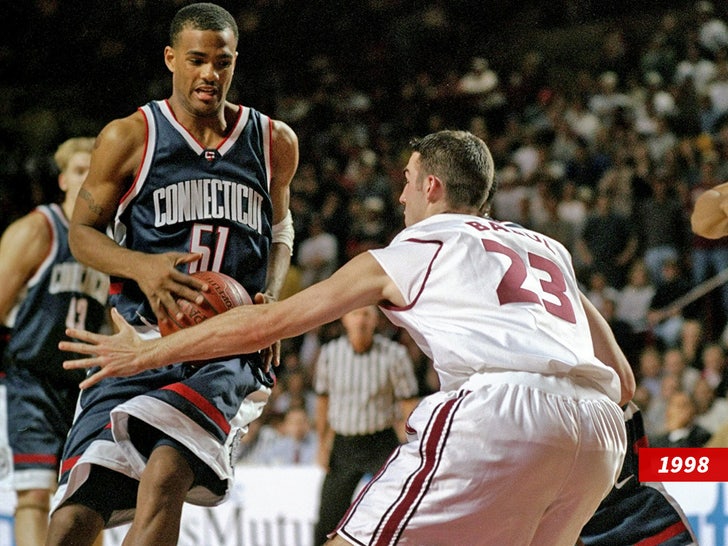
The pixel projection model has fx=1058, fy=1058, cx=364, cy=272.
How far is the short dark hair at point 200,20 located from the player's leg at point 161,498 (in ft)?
4.60

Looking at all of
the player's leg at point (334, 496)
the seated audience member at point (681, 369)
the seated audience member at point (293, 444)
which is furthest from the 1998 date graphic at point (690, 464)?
the seated audience member at point (293, 444)

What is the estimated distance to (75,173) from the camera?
493cm

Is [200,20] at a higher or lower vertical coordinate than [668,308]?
higher

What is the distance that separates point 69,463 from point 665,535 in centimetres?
212

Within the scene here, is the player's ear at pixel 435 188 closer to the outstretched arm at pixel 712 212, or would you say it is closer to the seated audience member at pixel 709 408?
the outstretched arm at pixel 712 212

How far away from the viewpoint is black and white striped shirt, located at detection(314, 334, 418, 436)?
7031mm

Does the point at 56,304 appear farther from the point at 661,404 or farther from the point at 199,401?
the point at 661,404

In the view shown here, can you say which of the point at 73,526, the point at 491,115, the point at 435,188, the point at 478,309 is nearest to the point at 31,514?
the point at 73,526

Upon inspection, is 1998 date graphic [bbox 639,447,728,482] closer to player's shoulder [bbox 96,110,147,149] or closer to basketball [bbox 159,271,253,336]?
basketball [bbox 159,271,253,336]

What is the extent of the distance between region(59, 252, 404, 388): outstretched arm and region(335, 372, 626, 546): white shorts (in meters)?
0.36

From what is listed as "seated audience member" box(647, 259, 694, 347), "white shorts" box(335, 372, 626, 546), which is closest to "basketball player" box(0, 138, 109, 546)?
"white shorts" box(335, 372, 626, 546)

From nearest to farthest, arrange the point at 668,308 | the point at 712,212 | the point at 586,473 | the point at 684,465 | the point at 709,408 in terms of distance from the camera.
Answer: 1. the point at 586,473
2. the point at 712,212
3. the point at 684,465
4. the point at 709,408
5. the point at 668,308

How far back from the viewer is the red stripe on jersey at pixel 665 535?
3.84 metres

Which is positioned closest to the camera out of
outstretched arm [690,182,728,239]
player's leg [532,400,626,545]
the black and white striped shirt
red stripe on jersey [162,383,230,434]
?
player's leg [532,400,626,545]
